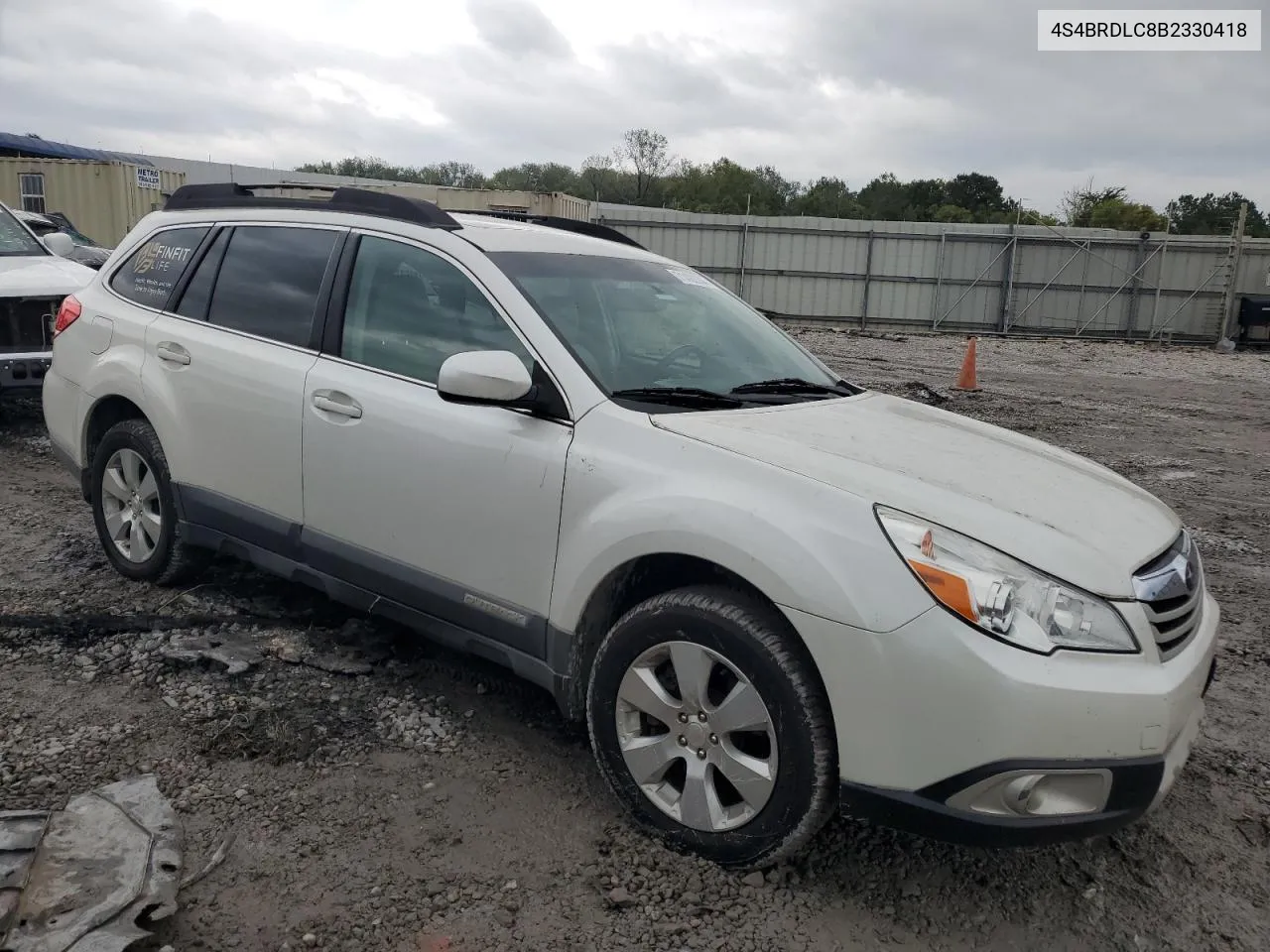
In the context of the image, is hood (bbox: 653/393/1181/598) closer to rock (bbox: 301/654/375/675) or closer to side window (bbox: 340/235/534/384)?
side window (bbox: 340/235/534/384)

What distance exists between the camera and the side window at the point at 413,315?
3260 millimetres

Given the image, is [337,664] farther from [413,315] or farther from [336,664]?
[413,315]

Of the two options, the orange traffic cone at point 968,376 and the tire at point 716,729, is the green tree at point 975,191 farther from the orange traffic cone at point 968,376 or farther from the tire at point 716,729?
the tire at point 716,729

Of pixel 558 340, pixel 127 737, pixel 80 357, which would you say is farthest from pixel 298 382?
pixel 80 357

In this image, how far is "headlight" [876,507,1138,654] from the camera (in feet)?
7.39

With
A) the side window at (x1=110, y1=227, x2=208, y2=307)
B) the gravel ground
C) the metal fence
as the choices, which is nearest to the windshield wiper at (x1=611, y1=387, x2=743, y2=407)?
the gravel ground

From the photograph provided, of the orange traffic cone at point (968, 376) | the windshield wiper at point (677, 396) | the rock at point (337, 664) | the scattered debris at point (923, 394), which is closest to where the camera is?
the windshield wiper at point (677, 396)

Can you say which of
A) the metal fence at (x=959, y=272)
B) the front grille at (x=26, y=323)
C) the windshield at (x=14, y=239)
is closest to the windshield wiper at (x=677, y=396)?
the front grille at (x=26, y=323)

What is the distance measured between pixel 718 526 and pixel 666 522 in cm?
16

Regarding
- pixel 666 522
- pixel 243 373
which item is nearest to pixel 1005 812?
pixel 666 522

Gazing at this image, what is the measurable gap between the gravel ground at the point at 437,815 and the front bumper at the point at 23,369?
3247 mm

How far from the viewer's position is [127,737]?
128 inches

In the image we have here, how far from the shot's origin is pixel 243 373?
3.79 meters

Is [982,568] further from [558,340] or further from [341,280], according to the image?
[341,280]
